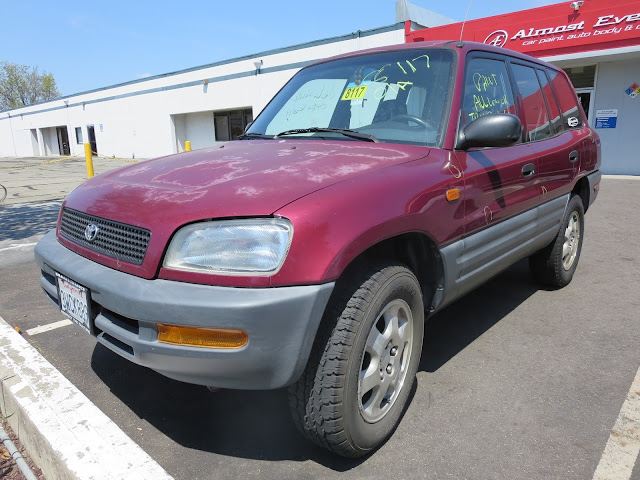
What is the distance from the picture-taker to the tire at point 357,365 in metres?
1.80

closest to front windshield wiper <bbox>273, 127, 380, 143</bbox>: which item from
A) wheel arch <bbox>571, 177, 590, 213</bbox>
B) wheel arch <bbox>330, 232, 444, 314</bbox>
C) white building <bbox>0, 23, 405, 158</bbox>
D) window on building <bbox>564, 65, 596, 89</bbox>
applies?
wheel arch <bbox>330, 232, 444, 314</bbox>

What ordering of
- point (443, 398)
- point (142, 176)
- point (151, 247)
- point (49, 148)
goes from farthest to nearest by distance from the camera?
point (49, 148) → point (443, 398) → point (142, 176) → point (151, 247)

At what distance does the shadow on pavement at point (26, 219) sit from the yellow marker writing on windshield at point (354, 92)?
5.40 meters

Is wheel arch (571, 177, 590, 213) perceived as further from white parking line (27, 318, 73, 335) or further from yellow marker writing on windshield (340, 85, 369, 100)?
white parking line (27, 318, 73, 335)

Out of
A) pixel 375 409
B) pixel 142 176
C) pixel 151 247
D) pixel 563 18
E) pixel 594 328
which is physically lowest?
pixel 594 328

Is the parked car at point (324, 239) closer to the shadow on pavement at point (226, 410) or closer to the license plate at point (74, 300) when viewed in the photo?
the license plate at point (74, 300)

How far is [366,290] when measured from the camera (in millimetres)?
1876

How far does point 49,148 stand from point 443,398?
153 ft

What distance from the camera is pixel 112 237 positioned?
199 cm

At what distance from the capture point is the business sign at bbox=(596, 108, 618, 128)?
13062 mm

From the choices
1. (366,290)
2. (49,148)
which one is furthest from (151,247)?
(49,148)

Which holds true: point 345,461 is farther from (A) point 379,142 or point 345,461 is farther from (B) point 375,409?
(A) point 379,142

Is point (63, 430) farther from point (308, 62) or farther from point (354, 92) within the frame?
point (308, 62)

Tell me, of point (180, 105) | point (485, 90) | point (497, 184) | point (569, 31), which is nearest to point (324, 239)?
point (497, 184)
